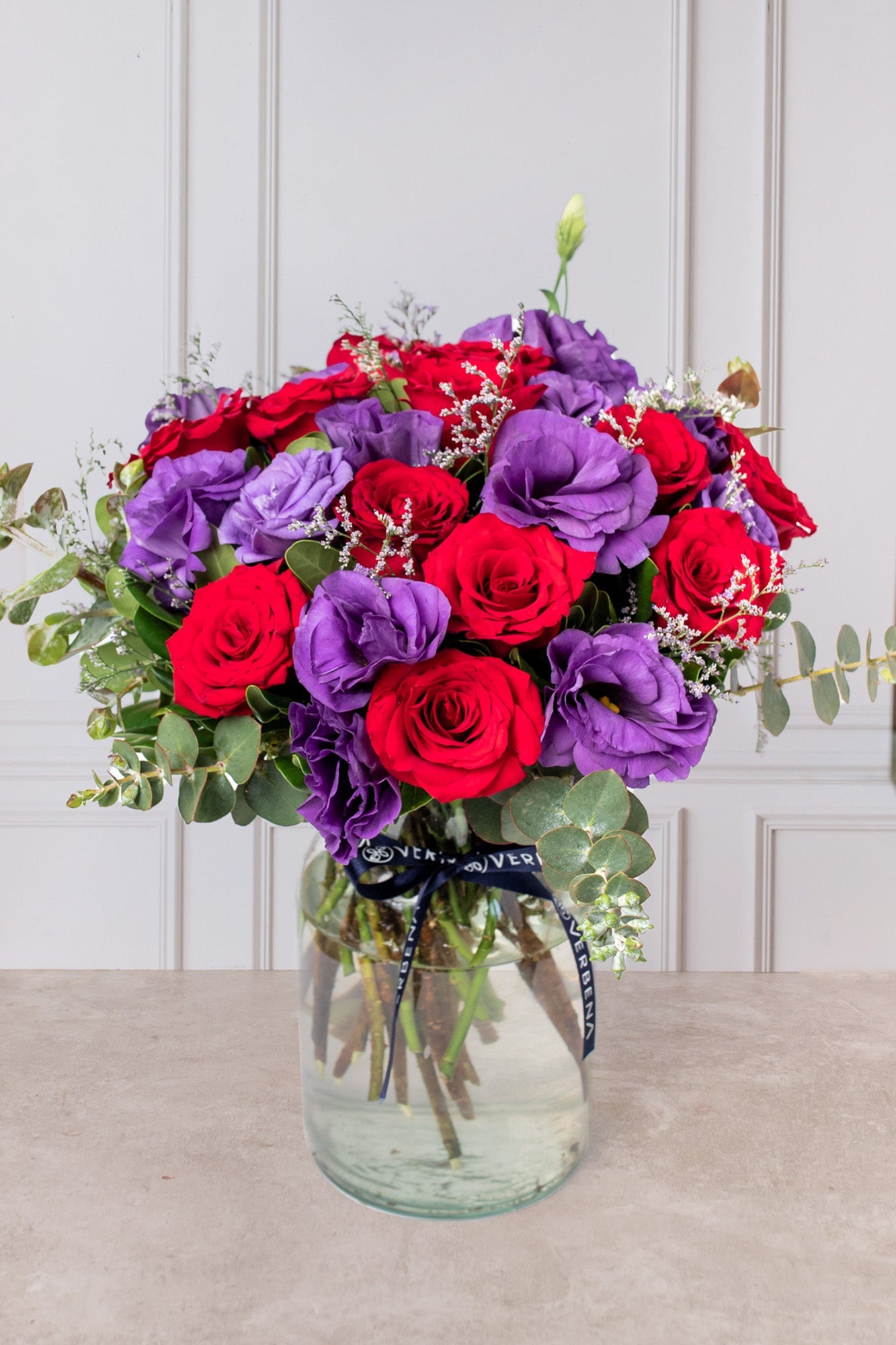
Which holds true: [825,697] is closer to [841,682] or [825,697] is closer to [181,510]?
[841,682]

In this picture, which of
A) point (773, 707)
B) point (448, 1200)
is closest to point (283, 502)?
point (773, 707)

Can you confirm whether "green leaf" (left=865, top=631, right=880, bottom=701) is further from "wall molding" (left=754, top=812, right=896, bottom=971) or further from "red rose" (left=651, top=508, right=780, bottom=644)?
"wall molding" (left=754, top=812, right=896, bottom=971)

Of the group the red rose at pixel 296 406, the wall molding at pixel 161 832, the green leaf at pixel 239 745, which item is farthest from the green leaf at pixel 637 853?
the wall molding at pixel 161 832

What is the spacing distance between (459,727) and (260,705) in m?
A: 0.13

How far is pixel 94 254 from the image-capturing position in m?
1.26

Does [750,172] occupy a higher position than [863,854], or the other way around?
[750,172]

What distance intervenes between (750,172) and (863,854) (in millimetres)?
902

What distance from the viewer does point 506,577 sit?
56 centimetres

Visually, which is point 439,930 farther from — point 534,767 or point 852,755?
point 852,755

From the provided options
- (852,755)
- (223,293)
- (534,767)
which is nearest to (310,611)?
(534,767)

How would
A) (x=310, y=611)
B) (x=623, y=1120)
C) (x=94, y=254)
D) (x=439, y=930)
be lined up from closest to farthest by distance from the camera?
(x=310, y=611), (x=439, y=930), (x=623, y=1120), (x=94, y=254)

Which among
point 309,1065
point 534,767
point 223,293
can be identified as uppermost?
point 223,293

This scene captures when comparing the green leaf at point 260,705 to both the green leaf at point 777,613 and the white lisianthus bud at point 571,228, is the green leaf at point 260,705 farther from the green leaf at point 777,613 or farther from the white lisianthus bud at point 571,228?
the white lisianthus bud at point 571,228

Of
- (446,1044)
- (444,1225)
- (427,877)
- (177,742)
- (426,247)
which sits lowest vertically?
(444,1225)
